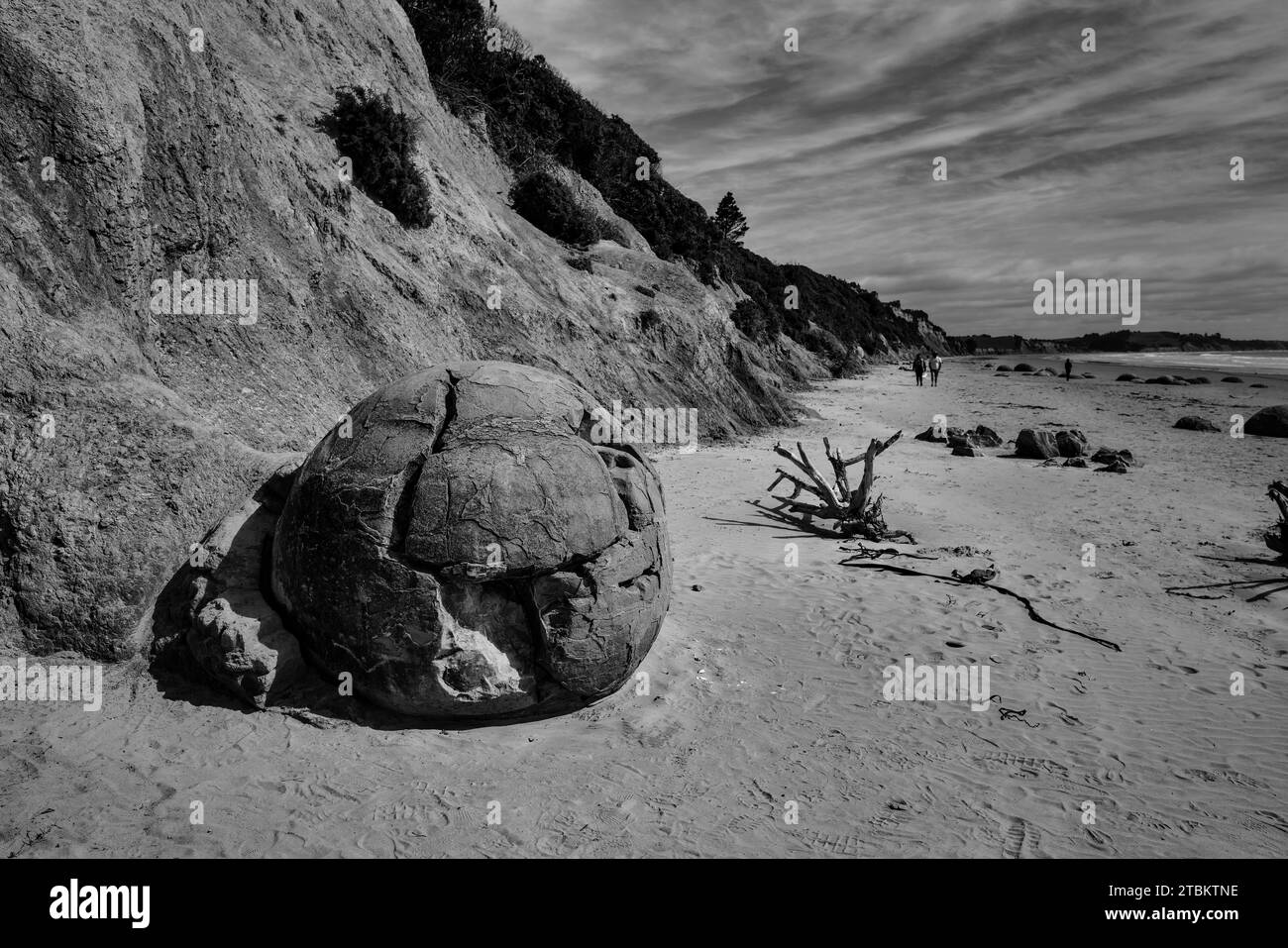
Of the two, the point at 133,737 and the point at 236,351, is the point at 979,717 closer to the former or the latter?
the point at 133,737

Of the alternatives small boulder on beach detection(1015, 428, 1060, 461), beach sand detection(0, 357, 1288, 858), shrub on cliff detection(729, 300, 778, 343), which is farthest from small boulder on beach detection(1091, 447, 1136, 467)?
shrub on cliff detection(729, 300, 778, 343)

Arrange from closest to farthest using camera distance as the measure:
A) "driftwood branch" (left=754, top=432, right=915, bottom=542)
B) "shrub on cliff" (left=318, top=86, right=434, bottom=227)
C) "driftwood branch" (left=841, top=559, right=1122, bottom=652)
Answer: "driftwood branch" (left=841, top=559, right=1122, bottom=652), "driftwood branch" (left=754, top=432, right=915, bottom=542), "shrub on cliff" (left=318, top=86, right=434, bottom=227)

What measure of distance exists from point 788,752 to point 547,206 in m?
17.8

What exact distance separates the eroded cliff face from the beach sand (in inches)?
46.2

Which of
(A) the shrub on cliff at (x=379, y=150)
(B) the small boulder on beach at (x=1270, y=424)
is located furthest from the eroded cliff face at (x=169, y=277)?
(B) the small boulder on beach at (x=1270, y=424)

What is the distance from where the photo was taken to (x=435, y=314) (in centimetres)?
1245

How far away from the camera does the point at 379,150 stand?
12.5 meters

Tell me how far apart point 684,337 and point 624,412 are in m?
4.25

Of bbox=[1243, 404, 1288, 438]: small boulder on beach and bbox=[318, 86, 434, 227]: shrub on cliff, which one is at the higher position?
bbox=[318, 86, 434, 227]: shrub on cliff

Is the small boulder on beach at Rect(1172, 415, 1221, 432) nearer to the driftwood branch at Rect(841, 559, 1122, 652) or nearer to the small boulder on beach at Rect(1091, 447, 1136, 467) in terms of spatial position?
the small boulder on beach at Rect(1091, 447, 1136, 467)

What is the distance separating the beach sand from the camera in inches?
165

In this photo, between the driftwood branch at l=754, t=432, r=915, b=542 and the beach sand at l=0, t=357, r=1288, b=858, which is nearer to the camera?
the beach sand at l=0, t=357, r=1288, b=858

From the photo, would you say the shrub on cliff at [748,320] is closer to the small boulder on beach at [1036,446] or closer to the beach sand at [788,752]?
the small boulder on beach at [1036,446]

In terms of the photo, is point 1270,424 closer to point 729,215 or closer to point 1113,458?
point 1113,458
